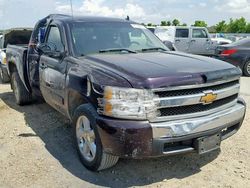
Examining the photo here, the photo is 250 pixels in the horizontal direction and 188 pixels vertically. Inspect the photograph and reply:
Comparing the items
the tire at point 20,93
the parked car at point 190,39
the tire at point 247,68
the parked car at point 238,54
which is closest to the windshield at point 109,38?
the tire at point 20,93

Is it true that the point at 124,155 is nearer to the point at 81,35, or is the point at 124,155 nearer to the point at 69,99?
the point at 69,99

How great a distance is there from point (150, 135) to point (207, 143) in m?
0.74

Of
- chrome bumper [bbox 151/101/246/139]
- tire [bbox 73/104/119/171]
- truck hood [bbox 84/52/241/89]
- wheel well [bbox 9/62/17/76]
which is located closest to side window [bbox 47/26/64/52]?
truck hood [bbox 84/52/241/89]

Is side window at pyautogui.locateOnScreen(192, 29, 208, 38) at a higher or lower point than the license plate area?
higher

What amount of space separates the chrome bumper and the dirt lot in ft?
1.97

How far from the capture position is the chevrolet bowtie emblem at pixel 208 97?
355 cm

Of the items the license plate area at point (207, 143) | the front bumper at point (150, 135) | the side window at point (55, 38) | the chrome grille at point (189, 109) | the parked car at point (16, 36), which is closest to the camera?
the front bumper at point (150, 135)

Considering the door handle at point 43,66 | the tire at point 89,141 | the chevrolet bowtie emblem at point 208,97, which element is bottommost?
the tire at point 89,141

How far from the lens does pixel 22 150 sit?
15.1 ft

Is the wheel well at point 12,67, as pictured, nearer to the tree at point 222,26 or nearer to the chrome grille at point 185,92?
the chrome grille at point 185,92

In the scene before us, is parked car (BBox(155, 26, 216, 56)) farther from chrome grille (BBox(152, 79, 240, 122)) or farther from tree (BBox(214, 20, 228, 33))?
tree (BBox(214, 20, 228, 33))

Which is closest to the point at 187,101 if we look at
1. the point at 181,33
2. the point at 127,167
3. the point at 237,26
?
the point at 127,167

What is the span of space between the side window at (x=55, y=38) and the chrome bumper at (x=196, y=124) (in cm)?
208

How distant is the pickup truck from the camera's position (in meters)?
3.29
